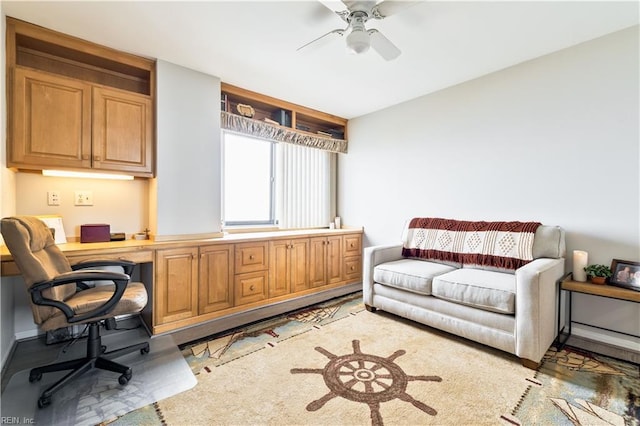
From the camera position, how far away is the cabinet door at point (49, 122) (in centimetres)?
204

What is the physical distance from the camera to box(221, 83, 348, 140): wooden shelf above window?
3236 mm

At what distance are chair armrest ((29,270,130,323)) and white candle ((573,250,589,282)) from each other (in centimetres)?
328

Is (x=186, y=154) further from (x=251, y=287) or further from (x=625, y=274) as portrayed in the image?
(x=625, y=274)

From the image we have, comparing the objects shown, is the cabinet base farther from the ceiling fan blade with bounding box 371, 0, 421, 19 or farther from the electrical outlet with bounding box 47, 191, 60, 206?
the ceiling fan blade with bounding box 371, 0, 421, 19

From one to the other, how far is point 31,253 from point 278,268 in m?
2.00

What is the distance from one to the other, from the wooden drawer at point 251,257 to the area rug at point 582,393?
2.32m

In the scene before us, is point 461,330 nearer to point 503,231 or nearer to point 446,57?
point 503,231

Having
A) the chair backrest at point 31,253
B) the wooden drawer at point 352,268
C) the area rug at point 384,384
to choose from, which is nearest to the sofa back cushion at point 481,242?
the area rug at point 384,384

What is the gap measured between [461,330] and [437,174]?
1757 mm

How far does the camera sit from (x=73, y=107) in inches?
88.6

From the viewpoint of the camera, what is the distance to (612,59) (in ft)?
7.45

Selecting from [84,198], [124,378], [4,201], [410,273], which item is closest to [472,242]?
[410,273]

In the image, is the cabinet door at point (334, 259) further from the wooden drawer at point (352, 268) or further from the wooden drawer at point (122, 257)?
the wooden drawer at point (122, 257)

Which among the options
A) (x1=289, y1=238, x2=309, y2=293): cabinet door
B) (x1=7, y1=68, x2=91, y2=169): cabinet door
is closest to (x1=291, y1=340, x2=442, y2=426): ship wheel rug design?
(x1=289, y1=238, x2=309, y2=293): cabinet door
